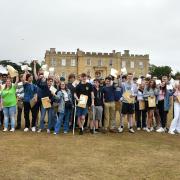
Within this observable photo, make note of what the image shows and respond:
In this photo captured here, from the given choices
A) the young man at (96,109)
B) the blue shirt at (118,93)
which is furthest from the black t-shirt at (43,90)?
the blue shirt at (118,93)

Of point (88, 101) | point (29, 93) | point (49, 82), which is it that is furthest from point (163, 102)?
point (29, 93)

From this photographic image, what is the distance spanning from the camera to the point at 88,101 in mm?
12148

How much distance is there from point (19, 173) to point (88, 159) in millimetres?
1826

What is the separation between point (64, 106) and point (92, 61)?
81533 millimetres

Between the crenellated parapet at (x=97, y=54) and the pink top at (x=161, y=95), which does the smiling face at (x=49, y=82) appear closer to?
the pink top at (x=161, y=95)

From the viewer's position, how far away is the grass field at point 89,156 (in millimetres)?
7406

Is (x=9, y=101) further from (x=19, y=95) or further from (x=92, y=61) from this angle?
(x=92, y=61)

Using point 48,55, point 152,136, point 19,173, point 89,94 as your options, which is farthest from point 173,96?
point 48,55

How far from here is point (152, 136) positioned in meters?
12.0

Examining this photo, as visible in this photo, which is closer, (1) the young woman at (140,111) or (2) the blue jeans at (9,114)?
(2) the blue jeans at (9,114)

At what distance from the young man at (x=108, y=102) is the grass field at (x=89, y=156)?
85 centimetres

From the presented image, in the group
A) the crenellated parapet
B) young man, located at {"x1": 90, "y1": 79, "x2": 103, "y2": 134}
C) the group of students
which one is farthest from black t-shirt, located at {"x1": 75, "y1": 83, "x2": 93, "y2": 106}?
the crenellated parapet

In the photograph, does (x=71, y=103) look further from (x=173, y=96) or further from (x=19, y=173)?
(x=19, y=173)

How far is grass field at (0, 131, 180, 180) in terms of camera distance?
7406mm
